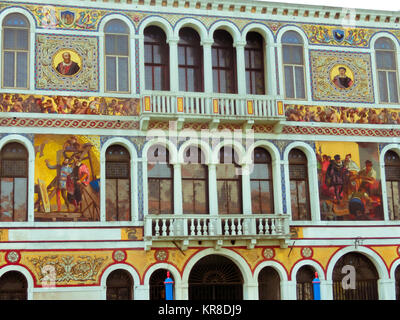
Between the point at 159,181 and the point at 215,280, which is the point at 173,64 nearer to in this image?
the point at 159,181

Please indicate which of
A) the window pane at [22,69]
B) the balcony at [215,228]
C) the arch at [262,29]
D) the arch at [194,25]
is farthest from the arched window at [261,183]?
the window pane at [22,69]

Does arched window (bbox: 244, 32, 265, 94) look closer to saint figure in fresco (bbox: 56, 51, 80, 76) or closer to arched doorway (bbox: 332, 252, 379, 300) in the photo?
saint figure in fresco (bbox: 56, 51, 80, 76)

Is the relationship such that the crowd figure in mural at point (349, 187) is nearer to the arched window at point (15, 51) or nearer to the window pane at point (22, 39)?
the arched window at point (15, 51)

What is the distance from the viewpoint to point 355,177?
29.2 meters

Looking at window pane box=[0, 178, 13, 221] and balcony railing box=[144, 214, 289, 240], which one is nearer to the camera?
window pane box=[0, 178, 13, 221]

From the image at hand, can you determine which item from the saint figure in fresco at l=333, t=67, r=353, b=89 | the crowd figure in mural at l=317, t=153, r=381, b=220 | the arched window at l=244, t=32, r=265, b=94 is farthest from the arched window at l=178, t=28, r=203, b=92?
the crowd figure in mural at l=317, t=153, r=381, b=220

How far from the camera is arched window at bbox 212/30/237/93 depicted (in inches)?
1156

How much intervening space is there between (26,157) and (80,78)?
3.68m

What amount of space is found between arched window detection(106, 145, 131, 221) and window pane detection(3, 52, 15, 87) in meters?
4.46

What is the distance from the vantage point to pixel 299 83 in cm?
2959

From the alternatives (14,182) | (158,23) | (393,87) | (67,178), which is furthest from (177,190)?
(393,87)

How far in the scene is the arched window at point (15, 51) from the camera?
26.8 metres

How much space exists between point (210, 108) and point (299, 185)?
16.2 ft

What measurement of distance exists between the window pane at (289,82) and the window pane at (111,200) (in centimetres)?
812
